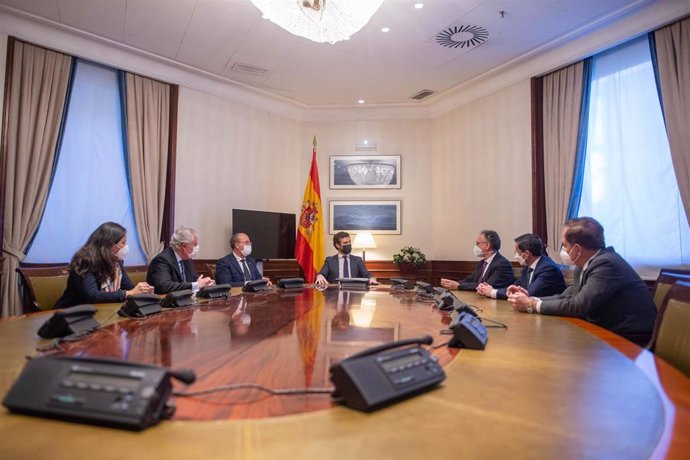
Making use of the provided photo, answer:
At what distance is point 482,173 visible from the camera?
5719 millimetres

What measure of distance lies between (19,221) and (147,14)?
2367mm

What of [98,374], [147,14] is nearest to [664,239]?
[98,374]

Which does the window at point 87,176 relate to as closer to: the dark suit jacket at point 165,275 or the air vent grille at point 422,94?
the dark suit jacket at point 165,275

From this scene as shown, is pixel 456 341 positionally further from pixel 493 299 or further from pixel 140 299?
pixel 493 299

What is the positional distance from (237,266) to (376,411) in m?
3.54

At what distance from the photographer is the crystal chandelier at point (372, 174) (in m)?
6.45

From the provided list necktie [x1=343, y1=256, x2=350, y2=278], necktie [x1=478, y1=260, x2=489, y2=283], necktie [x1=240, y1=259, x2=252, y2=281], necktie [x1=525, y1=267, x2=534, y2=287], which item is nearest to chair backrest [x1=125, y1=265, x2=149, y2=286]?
necktie [x1=240, y1=259, x2=252, y2=281]

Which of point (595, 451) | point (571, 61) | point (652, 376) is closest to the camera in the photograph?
point (595, 451)

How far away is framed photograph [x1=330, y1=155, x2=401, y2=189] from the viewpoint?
21.1 ft

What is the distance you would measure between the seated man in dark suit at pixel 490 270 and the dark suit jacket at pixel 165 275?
7.01 ft

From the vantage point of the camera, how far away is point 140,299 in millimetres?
1869

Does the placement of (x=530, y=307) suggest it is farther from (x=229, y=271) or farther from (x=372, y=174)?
(x=372, y=174)

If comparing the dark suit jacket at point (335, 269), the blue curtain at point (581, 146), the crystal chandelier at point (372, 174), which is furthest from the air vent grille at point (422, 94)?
the dark suit jacket at point (335, 269)

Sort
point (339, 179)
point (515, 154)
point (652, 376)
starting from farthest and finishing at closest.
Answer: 1. point (339, 179)
2. point (515, 154)
3. point (652, 376)
